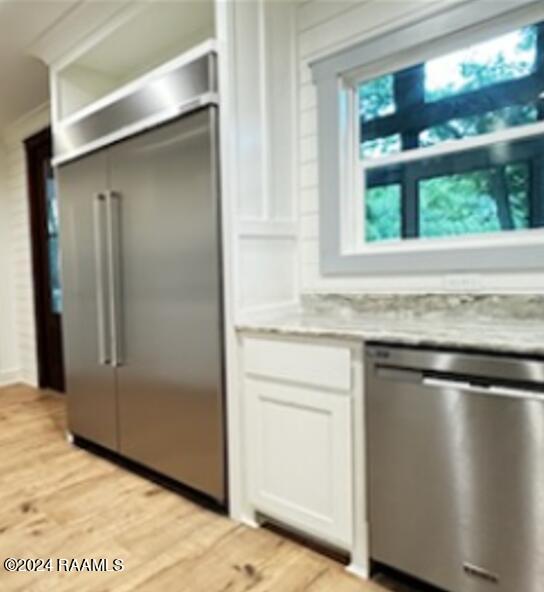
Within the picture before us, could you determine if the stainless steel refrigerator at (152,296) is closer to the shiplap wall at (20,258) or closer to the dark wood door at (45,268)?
the dark wood door at (45,268)

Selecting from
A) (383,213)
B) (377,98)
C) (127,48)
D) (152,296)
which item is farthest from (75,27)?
(383,213)

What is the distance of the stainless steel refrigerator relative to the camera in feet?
6.93

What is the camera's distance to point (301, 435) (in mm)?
1854

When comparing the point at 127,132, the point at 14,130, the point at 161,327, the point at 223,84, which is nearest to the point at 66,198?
the point at 127,132

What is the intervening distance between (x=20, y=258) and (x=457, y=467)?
182 inches

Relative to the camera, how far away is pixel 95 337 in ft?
9.04

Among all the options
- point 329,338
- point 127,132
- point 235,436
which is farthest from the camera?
point 127,132

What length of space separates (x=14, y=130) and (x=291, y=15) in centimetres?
339

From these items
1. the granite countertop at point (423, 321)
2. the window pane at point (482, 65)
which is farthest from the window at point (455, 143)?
the granite countertop at point (423, 321)

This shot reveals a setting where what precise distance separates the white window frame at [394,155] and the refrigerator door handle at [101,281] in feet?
3.97

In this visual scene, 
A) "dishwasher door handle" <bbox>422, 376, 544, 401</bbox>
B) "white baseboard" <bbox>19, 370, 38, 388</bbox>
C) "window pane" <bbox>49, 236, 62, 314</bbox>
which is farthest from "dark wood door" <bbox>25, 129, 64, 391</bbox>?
"dishwasher door handle" <bbox>422, 376, 544, 401</bbox>

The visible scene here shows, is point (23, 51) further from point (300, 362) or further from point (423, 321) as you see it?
point (423, 321)

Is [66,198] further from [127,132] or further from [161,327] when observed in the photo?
[161,327]

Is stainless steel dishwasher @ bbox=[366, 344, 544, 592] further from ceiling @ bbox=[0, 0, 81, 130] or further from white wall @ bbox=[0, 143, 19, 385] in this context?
white wall @ bbox=[0, 143, 19, 385]
